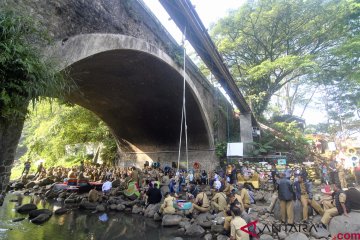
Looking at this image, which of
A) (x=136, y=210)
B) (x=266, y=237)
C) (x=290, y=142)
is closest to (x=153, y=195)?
(x=136, y=210)

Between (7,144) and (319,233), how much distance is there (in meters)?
7.25

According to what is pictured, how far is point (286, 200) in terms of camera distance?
24.0ft

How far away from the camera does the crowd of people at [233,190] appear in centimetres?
638

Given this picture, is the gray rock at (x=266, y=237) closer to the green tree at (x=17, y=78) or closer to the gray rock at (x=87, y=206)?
the green tree at (x=17, y=78)

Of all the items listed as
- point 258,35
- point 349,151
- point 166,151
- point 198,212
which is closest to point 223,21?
point 258,35

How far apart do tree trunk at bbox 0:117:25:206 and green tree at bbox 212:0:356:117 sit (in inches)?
641

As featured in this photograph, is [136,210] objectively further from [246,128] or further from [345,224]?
[246,128]

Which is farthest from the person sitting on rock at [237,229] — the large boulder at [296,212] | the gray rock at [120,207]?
the gray rock at [120,207]

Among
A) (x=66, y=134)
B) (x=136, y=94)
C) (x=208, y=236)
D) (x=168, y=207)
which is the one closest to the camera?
(x=208, y=236)

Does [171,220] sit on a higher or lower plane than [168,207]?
lower

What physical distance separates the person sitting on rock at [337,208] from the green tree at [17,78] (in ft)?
23.0

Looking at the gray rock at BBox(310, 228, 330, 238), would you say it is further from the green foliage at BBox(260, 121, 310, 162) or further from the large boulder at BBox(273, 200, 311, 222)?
the green foliage at BBox(260, 121, 310, 162)

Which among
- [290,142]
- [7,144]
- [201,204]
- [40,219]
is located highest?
[290,142]

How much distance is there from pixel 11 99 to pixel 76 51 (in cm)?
212
